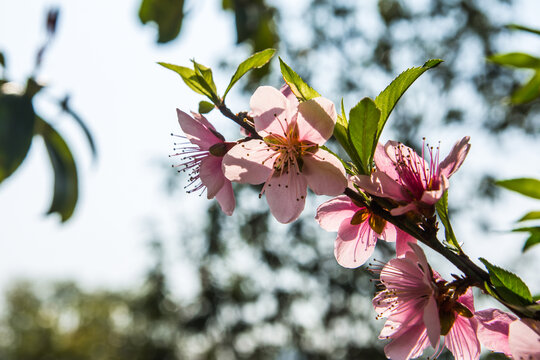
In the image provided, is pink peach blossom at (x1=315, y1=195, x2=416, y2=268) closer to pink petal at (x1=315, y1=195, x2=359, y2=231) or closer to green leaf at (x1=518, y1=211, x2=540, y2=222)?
pink petal at (x1=315, y1=195, x2=359, y2=231)

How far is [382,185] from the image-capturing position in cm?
51

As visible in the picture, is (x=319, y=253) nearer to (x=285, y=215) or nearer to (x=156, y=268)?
(x=156, y=268)

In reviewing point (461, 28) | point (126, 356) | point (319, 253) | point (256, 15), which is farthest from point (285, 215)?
point (126, 356)

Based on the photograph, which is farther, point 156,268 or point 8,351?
point 8,351

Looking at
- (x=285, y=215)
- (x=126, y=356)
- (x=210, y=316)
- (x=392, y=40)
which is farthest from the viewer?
(x=126, y=356)

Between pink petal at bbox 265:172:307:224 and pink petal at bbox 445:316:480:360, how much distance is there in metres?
0.24

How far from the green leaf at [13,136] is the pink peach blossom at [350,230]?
1.44ft

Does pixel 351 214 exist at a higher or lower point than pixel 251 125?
lower

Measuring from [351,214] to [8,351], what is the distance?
22943mm

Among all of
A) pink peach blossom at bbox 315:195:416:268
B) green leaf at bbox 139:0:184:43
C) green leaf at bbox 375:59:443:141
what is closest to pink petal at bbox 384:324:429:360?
pink peach blossom at bbox 315:195:416:268

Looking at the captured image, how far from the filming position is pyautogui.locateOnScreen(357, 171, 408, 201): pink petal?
50 cm

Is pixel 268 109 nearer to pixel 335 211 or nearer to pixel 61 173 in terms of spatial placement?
pixel 335 211

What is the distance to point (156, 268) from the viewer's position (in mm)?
8383

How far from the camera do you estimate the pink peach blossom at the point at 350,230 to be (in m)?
0.63
